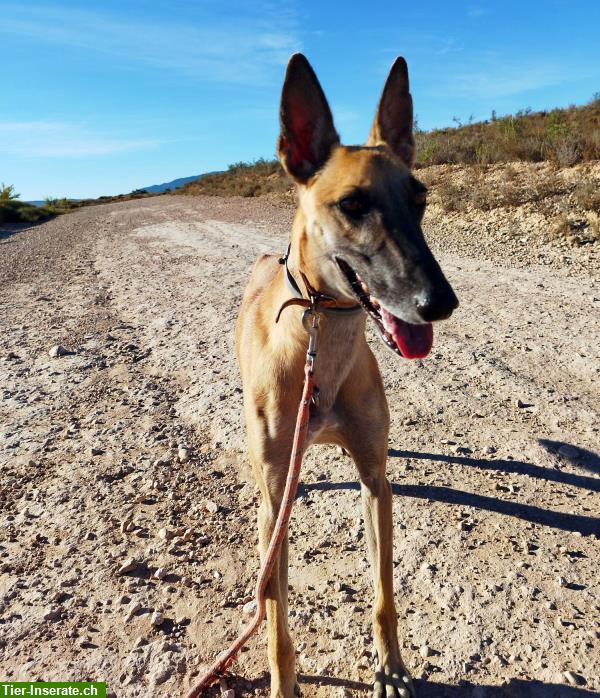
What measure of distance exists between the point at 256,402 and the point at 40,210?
37424 mm

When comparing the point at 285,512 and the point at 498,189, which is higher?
the point at 498,189

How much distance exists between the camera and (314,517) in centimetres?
346

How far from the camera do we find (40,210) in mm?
35094

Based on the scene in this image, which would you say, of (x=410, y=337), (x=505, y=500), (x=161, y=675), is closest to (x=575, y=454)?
(x=505, y=500)

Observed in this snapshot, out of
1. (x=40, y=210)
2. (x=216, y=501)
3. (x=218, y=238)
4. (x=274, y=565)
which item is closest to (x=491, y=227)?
(x=218, y=238)

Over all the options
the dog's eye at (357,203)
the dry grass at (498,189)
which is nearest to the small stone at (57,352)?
the dog's eye at (357,203)

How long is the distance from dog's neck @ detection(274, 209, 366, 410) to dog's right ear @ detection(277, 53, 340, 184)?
0.95 ft

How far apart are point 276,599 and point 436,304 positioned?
145 centimetres

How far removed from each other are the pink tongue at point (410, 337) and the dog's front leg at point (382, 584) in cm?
78

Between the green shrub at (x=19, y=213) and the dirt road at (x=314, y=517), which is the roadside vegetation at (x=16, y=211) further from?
the dirt road at (x=314, y=517)

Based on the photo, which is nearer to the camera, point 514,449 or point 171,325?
point 514,449

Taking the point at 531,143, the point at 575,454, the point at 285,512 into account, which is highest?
the point at 531,143

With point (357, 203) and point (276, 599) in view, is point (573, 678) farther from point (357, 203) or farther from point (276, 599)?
point (357, 203)

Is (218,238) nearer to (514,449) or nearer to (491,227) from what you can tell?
(491,227)
